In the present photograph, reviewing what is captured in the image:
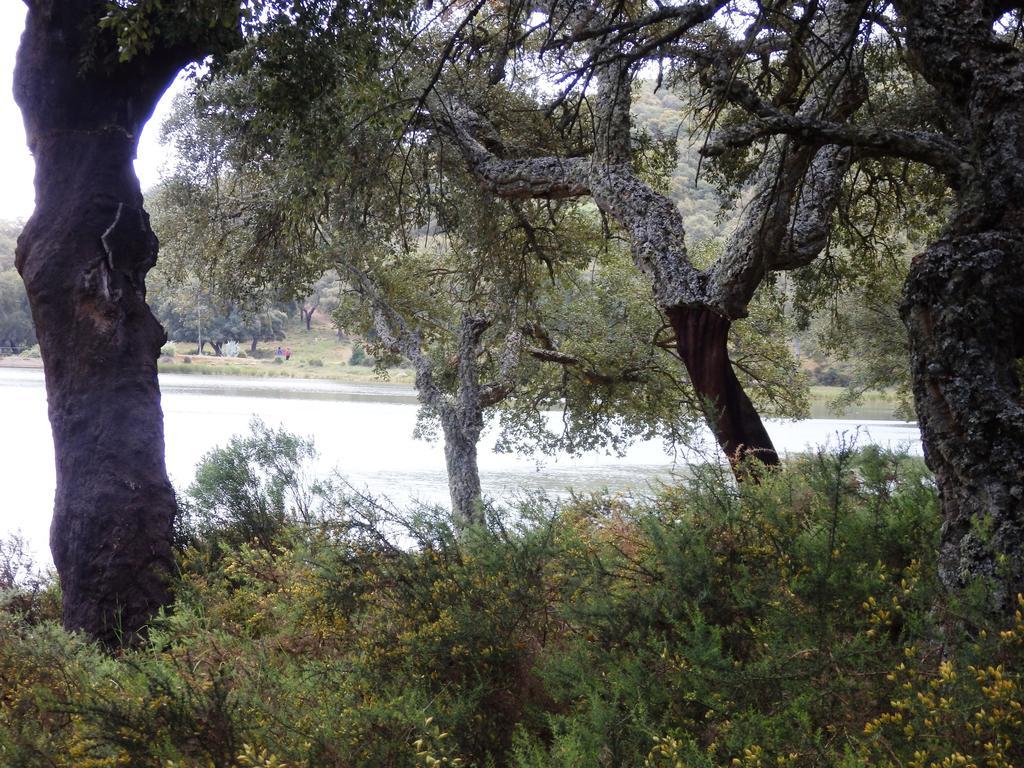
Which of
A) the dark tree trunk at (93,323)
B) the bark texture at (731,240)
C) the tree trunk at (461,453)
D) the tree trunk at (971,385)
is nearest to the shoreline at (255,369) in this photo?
the tree trunk at (461,453)

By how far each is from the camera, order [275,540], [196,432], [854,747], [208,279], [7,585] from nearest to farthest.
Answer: [854,747] < [275,540] < [7,585] < [208,279] < [196,432]

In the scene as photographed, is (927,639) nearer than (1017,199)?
Yes

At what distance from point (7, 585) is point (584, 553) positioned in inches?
199

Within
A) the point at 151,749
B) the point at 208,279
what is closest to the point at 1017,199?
the point at 151,749

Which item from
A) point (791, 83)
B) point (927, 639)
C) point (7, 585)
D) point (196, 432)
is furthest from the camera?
point (196, 432)

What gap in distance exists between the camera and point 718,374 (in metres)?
6.51

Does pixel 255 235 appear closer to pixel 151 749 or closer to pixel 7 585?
pixel 7 585

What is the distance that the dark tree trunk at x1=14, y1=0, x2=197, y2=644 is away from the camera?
5.91 m

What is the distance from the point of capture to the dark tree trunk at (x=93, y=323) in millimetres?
5914

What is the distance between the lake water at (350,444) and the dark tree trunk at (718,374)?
8.39 meters

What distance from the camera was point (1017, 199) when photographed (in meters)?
3.50

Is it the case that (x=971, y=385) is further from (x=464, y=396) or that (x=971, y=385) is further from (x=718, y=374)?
(x=464, y=396)

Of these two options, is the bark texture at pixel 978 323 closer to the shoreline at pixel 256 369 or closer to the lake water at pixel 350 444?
the lake water at pixel 350 444

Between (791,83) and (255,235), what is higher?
(791,83)
